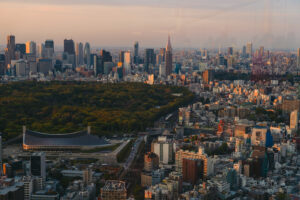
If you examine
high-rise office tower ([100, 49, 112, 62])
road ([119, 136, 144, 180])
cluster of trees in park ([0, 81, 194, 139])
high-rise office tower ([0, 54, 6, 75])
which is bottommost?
road ([119, 136, 144, 180])

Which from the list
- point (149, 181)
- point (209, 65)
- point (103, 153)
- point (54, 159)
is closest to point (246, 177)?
point (149, 181)

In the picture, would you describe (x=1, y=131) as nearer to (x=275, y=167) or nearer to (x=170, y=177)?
(x=170, y=177)

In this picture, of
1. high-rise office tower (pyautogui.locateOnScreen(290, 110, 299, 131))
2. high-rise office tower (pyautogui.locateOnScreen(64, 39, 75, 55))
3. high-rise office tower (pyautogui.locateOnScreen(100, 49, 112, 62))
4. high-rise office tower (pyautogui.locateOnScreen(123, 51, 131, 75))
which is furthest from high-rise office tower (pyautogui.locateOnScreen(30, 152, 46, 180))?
high-rise office tower (pyautogui.locateOnScreen(64, 39, 75, 55))

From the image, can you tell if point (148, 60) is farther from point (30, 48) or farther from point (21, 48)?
point (21, 48)

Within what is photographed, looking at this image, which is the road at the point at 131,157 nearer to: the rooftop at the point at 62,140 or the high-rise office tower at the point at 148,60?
the rooftop at the point at 62,140

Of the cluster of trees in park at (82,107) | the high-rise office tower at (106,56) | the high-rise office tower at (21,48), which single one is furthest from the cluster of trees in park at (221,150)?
the high-rise office tower at (21,48)

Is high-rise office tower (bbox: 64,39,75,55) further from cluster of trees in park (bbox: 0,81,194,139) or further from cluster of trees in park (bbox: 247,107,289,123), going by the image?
cluster of trees in park (bbox: 247,107,289,123)
